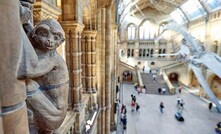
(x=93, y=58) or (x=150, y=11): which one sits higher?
(x=150, y=11)

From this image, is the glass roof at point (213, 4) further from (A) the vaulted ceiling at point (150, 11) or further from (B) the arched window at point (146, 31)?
(B) the arched window at point (146, 31)

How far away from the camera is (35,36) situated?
111 centimetres

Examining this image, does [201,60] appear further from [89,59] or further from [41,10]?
[41,10]

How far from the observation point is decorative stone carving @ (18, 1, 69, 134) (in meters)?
1.05

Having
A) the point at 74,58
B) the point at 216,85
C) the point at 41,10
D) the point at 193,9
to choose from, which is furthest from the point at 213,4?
the point at 41,10

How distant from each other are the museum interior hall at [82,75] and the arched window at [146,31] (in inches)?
260

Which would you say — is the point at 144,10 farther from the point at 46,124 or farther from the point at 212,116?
the point at 46,124

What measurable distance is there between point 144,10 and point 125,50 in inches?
324

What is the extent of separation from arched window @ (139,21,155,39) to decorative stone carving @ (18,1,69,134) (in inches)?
1381

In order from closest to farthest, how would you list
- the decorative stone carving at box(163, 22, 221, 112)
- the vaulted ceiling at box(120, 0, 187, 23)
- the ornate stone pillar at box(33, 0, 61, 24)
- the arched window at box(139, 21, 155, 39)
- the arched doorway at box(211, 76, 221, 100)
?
the ornate stone pillar at box(33, 0, 61, 24) < the decorative stone carving at box(163, 22, 221, 112) < the arched doorway at box(211, 76, 221, 100) < the vaulted ceiling at box(120, 0, 187, 23) < the arched window at box(139, 21, 155, 39)

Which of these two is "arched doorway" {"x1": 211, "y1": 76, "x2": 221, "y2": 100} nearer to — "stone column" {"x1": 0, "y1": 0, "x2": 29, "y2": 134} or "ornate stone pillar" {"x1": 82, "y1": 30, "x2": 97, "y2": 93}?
"ornate stone pillar" {"x1": 82, "y1": 30, "x2": 97, "y2": 93}

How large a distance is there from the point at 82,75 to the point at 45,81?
19.9 ft

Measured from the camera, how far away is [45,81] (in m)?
1.20

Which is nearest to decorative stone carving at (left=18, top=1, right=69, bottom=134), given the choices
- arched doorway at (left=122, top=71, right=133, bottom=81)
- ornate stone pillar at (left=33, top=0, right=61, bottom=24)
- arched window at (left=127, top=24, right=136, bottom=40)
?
ornate stone pillar at (left=33, top=0, right=61, bottom=24)
